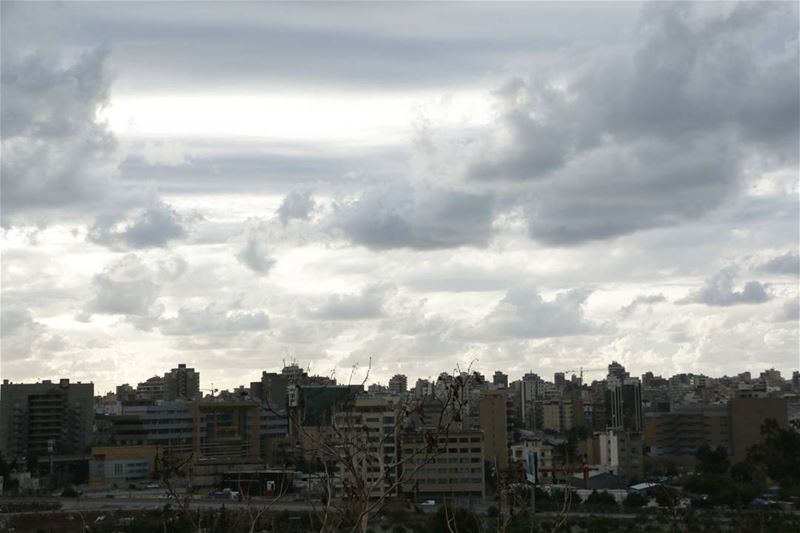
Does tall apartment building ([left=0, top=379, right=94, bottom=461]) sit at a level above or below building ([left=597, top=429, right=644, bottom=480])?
above

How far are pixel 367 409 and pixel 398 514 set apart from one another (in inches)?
366

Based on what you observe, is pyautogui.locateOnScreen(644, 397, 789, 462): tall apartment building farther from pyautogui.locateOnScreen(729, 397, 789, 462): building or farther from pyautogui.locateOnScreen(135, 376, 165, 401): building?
pyautogui.locateOnScreen(135, 376, 165, 401): building

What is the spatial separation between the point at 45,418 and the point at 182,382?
2006 inches

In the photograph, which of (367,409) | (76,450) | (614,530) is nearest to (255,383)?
(76,450)

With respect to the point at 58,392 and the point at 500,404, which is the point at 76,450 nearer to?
the point at 58,392

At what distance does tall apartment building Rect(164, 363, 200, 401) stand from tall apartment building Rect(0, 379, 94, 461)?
1667 inches

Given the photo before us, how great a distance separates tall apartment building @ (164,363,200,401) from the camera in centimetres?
12848

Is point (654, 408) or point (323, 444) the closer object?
point (323, 444)

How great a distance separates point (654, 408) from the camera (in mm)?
111062


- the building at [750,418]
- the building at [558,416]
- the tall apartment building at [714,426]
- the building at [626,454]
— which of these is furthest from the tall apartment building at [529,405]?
the building at [626,454]

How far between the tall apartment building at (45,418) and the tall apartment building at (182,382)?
139 ft

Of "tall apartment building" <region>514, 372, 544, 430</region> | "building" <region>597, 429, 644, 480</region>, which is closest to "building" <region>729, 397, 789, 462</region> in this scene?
"building" <region>597, 429, 644, 480</region>

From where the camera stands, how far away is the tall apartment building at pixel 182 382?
12848 centimetres

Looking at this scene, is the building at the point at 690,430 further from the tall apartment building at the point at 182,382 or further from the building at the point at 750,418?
the tall apartment building at the point at 182,382
